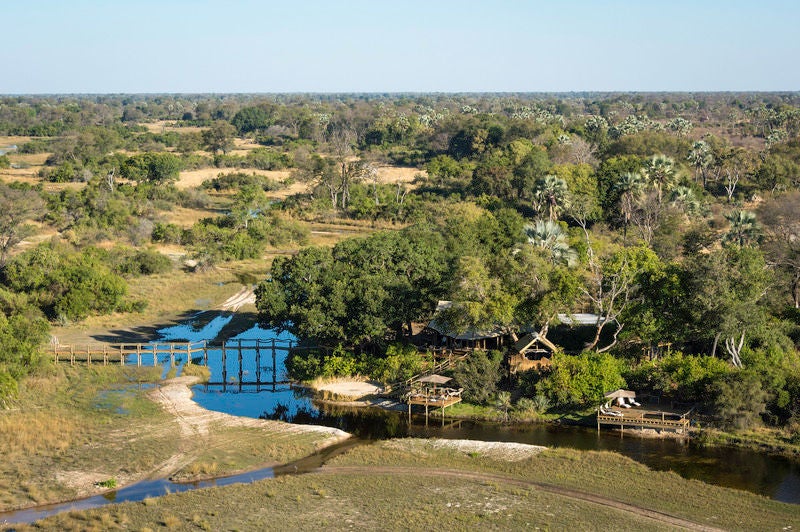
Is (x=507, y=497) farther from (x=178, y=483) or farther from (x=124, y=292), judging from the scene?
(x=124, y=292)

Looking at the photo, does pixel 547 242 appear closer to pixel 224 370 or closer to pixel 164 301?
pixel 224 370

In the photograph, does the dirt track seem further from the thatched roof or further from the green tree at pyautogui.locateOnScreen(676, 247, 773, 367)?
the green tree at pyautogui.locateOnScreen(676, 247, 773, 367)

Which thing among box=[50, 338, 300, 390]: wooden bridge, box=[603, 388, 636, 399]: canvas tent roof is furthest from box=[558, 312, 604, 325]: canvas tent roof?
box=[50, 338, 300, 390]: wooden bridge

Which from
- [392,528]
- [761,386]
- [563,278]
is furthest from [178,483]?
[761,386]

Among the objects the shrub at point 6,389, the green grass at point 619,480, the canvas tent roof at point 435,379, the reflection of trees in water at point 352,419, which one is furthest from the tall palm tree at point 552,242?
the shrub at point 6,389

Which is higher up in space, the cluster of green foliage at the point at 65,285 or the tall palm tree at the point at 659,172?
the tall palm tree at the point at 659,172

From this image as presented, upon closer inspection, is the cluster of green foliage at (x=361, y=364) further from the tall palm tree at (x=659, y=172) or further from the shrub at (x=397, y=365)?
the tall palm tree at (x=659, y=172)

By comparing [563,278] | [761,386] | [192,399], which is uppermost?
[563,278]

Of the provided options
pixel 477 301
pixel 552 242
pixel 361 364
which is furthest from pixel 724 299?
pixel 361 364
